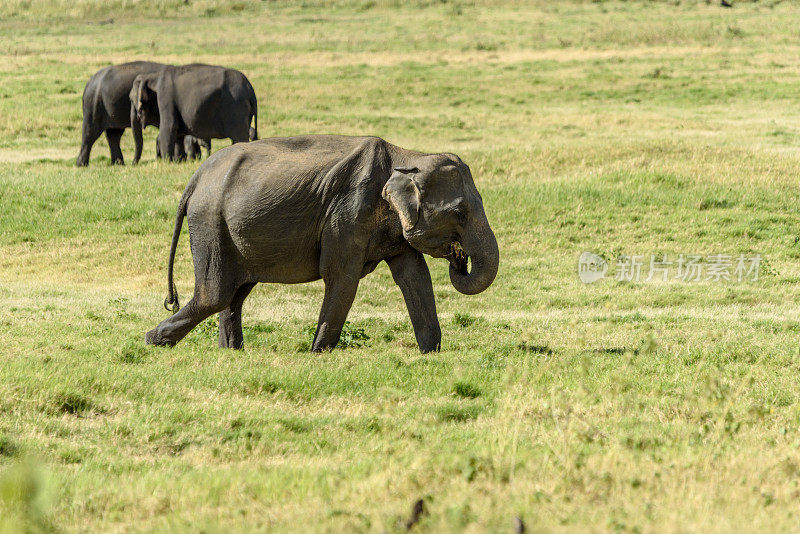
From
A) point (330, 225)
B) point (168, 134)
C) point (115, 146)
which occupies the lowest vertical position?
point (115, 146)

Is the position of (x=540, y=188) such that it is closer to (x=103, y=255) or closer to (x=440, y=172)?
(x=103, y=255)

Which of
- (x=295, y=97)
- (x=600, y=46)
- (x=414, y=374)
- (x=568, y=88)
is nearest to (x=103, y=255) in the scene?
(x=414, y=374)

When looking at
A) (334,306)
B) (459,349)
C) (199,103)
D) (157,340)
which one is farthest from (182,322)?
(199,103)

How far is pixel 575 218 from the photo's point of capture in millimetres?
20109

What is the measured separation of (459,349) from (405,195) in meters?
2.10

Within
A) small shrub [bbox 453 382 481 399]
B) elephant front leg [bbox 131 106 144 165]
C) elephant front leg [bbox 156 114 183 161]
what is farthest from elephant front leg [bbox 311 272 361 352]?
elephant front leg [bbox 131 106 144 165]

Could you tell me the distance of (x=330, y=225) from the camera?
10672mm

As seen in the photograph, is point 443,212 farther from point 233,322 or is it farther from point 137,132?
point 137,132

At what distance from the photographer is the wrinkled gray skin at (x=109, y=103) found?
27.5m

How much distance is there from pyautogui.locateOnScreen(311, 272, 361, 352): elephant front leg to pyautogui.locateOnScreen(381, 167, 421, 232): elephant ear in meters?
0.90

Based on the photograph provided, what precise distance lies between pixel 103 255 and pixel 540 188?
29.5 feet

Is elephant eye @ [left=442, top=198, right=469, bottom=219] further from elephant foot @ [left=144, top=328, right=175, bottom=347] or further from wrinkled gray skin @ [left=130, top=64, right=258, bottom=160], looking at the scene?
wrinkled gray skin @ [left=130, top=64, right=258, bottom=160]

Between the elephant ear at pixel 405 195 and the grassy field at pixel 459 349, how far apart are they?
1457 mm

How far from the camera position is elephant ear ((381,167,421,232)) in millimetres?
10250
